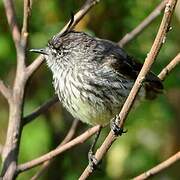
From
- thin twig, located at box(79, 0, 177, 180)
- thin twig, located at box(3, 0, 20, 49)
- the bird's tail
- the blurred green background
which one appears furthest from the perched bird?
thin twig, located at box(79, 0, 177, 180)

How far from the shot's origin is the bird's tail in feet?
14.6

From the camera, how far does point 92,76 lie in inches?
178

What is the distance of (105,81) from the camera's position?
4.50 meters

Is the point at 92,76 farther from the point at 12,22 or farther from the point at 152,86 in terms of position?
the point at 12,22

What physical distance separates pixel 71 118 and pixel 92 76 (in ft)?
4.49

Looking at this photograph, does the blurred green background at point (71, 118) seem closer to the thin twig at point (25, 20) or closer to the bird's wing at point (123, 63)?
the bird's wing at point (123, 63)

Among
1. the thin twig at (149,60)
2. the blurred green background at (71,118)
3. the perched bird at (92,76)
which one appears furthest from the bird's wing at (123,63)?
the thin twig at (149,60)

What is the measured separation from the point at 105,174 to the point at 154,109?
0.66 m

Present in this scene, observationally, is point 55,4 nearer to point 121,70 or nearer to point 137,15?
point 137,15

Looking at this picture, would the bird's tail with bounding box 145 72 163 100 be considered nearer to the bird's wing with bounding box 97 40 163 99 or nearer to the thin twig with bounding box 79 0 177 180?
the bird's wing with bounding box 97 40 163 99

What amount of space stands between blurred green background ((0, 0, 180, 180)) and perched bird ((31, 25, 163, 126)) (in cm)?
46

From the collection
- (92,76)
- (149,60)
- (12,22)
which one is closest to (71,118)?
(92,76)

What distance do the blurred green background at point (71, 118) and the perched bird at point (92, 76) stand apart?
1.50 ft

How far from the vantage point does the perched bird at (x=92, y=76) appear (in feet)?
14.7
